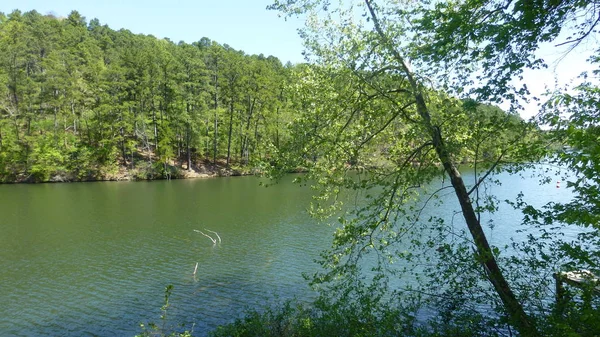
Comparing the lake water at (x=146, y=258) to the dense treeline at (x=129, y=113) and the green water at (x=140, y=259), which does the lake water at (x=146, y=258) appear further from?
the dense treeline at (x=129, y=113)

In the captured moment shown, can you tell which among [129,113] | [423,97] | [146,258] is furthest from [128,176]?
[423,97]

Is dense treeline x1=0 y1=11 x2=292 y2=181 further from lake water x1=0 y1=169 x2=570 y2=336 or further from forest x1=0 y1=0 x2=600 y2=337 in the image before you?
forest x1=0 y1=0 x2=600 y2=337

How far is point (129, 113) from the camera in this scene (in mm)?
44219

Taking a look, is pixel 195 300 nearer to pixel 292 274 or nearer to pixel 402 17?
pixel 292 274

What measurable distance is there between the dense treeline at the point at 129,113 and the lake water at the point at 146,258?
15.2 meters

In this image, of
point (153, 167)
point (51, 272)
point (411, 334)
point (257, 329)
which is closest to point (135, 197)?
point (153, 167)

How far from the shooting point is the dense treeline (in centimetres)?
4253

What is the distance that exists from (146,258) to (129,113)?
108ft

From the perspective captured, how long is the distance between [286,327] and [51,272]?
33.7 feet

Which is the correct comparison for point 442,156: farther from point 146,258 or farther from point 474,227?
point 146,258

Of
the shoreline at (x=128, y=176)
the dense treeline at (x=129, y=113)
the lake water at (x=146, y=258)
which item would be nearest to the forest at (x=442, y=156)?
the lake water at (x=146, y=258)

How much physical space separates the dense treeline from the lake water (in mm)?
15235

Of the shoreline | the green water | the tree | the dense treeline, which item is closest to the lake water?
the green water

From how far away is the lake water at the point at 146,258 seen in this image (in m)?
10.8
